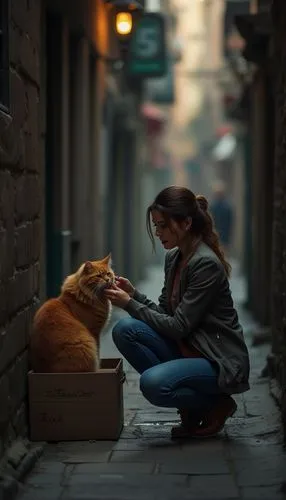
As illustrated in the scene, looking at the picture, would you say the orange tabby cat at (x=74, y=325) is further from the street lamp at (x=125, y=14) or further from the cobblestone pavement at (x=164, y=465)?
the street lamp at (x=125, y=14)

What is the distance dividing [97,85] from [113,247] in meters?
4.46

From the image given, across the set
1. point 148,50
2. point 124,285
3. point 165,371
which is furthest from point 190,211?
point 148,50

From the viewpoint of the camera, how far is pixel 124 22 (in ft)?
40.9

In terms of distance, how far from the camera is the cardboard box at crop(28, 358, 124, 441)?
6.58 metres

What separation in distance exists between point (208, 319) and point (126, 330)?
534mm

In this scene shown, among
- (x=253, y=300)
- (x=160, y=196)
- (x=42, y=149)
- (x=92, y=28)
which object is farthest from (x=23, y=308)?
(x=253, y=300)

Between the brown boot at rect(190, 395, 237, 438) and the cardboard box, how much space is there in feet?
1.76

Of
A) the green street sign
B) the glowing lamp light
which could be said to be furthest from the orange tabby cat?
the green street sign

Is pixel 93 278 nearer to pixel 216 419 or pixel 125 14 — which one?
pixel 216 419

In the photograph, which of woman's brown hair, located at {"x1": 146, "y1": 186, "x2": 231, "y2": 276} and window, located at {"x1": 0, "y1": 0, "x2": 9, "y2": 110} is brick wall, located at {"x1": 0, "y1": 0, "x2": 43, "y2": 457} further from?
woman's brown hair, located at {"x1": 146, "y1": 186, "x2": 231, "y2": 276}

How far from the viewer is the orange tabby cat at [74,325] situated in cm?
664

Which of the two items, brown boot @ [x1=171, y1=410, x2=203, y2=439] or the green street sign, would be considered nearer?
brown boot @ [x1=171, y1=410, x2=203, y2=439]

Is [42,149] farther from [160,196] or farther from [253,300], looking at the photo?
[253,300]

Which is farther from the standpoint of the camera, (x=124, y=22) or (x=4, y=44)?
(x=124, y=22)
